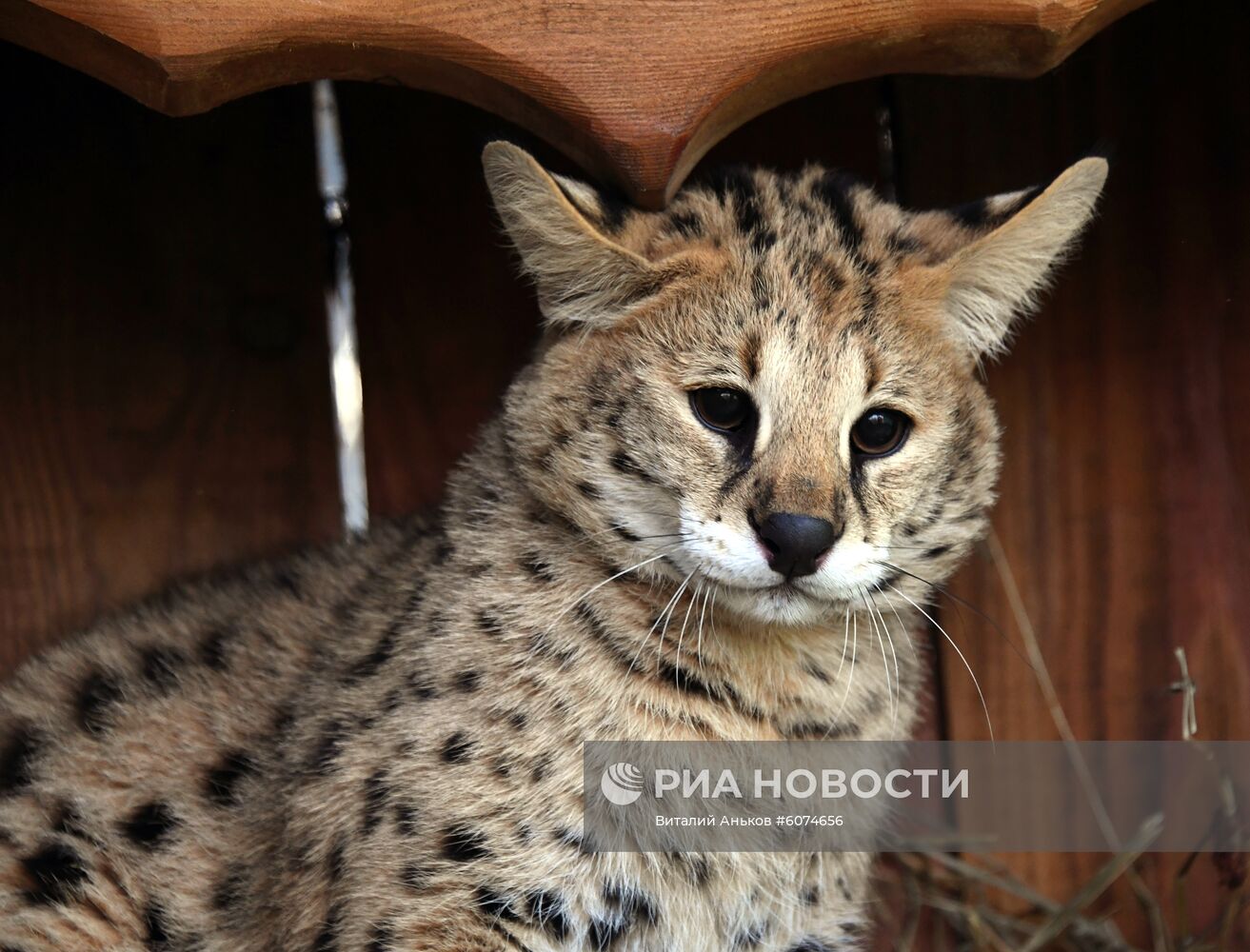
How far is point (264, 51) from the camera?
223 cm

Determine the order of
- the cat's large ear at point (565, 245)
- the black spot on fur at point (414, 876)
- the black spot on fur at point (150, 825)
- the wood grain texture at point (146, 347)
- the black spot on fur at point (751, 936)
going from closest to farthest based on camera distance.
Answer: the black spot on fur at point (414, 876) → the cat's large ear at point (565, 245) → the black spot on fur at point (751, 936) → the black spot on fur at point (150, 825) → the wood grain texture at point (146, 347)

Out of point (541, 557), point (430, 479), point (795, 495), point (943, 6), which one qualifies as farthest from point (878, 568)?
point (430, 479)

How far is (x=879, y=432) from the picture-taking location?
247 cm

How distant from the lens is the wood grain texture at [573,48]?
7.20 ft

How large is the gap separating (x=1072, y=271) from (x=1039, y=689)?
36.5 inches

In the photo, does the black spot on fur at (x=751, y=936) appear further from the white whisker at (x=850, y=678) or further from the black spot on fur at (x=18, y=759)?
the black spot on fur at (x=18, y=759)

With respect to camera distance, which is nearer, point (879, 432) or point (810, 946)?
point (879, 432)

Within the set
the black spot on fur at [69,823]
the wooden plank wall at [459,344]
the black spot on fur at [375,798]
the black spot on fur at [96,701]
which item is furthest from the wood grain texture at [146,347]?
the black spot on fur at [375,798]

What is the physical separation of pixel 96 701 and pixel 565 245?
49.3 inches

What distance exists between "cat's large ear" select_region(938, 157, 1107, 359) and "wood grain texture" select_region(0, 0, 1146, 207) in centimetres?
24

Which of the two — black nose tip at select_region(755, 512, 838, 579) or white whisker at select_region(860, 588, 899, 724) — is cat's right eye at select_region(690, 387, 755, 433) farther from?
white whisker at select_region(860, 588, 899, 724)

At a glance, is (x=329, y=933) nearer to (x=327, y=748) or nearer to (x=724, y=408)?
(x=327, y=748)

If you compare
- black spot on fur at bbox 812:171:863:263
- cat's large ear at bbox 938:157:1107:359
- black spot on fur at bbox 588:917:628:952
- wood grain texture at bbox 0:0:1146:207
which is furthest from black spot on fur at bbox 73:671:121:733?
cat's large ear at bbox 938:157:1107:359

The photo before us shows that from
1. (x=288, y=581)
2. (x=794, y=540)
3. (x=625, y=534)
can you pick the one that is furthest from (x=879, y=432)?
(x=288, y=581)
